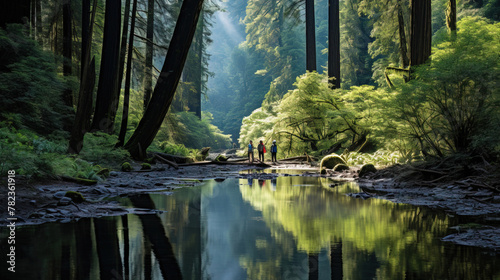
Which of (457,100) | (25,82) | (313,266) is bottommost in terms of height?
(313,266)

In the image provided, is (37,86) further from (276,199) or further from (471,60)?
(471,60)

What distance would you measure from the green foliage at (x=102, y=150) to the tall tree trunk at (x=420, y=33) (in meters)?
9.60

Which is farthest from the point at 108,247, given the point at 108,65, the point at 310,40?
the point at 310,40

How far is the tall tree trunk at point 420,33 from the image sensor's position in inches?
569

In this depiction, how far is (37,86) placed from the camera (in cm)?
1116

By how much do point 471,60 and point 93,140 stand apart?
9967 millimetres

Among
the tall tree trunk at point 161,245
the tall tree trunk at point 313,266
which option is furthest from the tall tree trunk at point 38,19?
the tall tree trunk at point 313,266

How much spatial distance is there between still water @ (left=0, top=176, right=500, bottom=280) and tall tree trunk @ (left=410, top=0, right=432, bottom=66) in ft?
30.4

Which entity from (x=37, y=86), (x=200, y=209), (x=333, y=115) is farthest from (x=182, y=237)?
(x=333, y=115)

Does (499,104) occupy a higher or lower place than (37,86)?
lower

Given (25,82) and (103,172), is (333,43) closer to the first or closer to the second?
(25,82)

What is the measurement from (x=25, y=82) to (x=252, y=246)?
30.3 feet

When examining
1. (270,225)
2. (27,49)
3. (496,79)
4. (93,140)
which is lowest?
(270,225)

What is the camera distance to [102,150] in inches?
494
